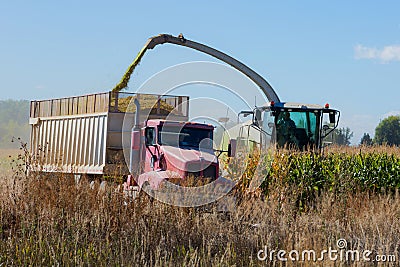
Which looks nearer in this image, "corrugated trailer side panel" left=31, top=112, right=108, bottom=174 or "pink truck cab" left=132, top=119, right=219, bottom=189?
"pink truck cab" left=132, top=119, right=219, bottom=189

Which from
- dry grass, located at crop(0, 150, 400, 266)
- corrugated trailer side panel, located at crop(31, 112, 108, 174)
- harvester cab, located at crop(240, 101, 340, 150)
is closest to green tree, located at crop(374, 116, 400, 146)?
harvester cab, located at crop(240, 101, 340, 150)

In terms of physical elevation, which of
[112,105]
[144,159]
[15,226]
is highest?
[112,105]

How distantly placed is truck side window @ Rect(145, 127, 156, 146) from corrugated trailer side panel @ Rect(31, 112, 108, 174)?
143cm

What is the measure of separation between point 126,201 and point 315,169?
6.68 m

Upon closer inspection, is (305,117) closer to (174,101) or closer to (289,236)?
(174,101)

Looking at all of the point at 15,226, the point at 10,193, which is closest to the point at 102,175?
the point at 10,193

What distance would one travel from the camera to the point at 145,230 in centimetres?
754

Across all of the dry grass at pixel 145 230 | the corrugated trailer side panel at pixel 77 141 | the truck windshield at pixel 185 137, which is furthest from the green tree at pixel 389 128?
the dry grass at pixel 145 230

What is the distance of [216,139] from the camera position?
12.4m

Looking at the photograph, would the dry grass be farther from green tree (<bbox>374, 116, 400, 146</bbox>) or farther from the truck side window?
green tree (<bbox>374, 116, 400, 146</bbox>)

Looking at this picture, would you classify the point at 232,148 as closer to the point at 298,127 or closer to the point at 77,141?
the point at 298,127

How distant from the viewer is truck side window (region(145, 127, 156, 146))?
12.1m

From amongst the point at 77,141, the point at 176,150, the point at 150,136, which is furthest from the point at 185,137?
the point at 77,141

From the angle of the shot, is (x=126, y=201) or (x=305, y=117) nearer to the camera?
(x=126, y=201)
